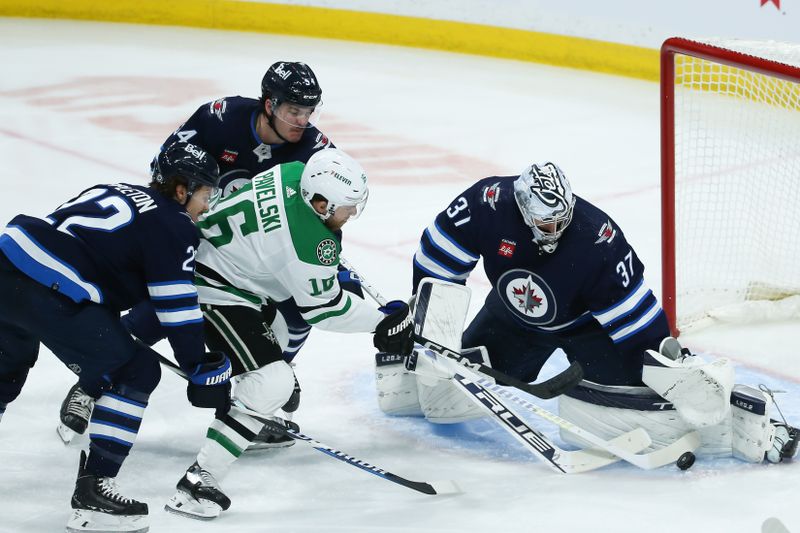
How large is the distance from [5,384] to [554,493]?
1.44m

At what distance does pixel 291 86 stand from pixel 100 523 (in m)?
1.41

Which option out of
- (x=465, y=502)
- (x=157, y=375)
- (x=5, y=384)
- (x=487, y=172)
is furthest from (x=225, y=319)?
(x=487, y=172)

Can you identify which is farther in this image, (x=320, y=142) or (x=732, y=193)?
(x=732, y=193)

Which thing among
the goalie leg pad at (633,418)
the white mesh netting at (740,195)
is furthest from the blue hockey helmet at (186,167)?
the white mesh netting at (740,195)

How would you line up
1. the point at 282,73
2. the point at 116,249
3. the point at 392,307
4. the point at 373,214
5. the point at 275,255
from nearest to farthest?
the point at 116,249
the point at 275,255
the point at 392,307
the point at 282,73
the point at 373,214

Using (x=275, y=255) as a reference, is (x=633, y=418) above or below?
below

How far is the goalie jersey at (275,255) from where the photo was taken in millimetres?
2973

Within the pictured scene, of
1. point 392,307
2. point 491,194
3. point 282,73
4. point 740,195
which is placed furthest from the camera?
point 740,195

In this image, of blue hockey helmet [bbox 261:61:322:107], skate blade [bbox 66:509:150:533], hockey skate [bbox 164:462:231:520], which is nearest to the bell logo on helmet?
blue hockey helmet [bbox 261:61:322:107]

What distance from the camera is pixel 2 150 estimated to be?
6180mm

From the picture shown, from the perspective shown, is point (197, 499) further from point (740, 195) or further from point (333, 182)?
point (740, 195)

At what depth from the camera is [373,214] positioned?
557cm

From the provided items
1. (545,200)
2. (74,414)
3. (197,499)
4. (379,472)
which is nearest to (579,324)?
(545,200)

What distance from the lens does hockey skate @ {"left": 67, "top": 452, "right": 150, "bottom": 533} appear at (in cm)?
282
